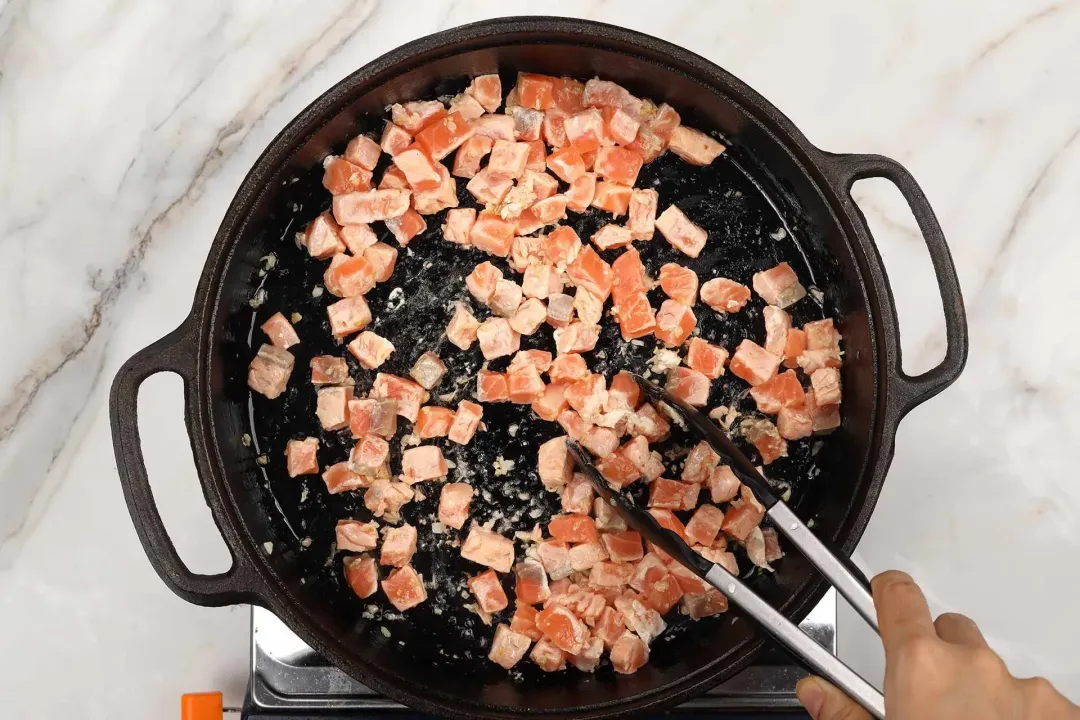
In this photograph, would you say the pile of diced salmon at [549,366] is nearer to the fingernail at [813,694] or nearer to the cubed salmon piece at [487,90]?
the cubed salmon piece at [487,90]

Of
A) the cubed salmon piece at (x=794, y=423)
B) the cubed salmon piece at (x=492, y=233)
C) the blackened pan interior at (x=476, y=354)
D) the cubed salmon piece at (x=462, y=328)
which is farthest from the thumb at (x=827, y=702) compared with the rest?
the cubed salmon piece at (x=492, y=233)

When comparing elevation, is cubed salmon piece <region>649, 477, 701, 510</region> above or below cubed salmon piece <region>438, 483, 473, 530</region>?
above

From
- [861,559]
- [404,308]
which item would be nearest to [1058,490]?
[861,559]

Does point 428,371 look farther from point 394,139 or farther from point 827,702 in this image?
point 827,702

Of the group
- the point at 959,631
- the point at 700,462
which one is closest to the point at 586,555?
the point at 700,462

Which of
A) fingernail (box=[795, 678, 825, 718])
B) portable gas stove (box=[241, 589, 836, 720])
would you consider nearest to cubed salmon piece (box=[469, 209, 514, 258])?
portable gas stove (box=[241, 589, 836, 720])

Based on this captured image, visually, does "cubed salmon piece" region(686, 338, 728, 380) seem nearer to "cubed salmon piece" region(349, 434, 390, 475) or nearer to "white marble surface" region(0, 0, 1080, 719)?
"white marble surface" region(0, 0, 1080, 719)
